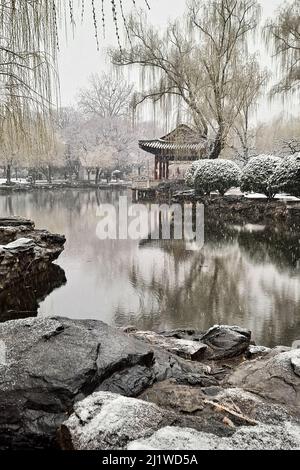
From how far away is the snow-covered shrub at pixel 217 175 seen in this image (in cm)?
1538

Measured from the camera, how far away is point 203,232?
34.7 ft

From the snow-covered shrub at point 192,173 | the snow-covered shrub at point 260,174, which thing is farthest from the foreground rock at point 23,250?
the snow-covered shrub at point 192,173

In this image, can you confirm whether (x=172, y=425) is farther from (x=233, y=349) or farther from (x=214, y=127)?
(x=214, y=127)

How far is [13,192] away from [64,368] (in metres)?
26.6

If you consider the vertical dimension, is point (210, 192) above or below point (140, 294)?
→ above

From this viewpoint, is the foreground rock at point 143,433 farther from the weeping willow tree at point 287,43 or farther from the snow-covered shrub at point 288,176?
the weeping willow tree at point 287,43

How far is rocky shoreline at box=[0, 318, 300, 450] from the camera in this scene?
1.84m

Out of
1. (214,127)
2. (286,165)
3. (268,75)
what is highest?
(268,75)

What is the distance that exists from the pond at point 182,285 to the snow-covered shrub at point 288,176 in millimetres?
2906

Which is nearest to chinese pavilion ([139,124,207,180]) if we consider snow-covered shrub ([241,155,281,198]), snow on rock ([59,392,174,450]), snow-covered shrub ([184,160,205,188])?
snow-covered shrub ([184,160,205,188])

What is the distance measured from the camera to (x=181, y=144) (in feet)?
59.5

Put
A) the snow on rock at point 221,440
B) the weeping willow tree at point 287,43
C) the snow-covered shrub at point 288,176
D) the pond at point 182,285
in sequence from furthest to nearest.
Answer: the weeping willow tree at point 287,43 → the snow-covered shrub at point 288,176 → the pond at point 182,285 → the snow on rock at point 221,440

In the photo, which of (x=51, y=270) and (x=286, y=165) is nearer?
(x=51, y=270)

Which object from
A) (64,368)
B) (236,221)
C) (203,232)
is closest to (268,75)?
(236,221)
